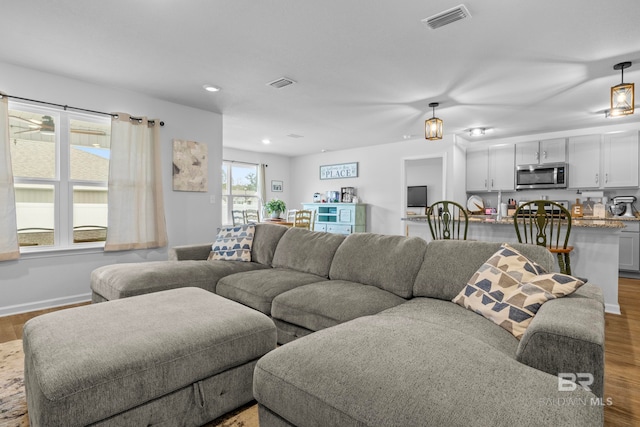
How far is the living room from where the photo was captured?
3.22 meters

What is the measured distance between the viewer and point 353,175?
25.8 ft

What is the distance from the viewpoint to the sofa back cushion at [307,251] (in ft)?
9.19

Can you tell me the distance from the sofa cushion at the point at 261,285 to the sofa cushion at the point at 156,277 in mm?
181

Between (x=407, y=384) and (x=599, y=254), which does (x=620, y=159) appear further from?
(x=407, y=384)

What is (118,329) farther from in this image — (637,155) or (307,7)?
(637,155)

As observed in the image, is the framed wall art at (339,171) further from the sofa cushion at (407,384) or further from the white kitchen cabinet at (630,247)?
the sofa cushion at (407,384)

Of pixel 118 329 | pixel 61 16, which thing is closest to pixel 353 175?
pixel 61 16

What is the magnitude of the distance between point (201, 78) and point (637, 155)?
658cm

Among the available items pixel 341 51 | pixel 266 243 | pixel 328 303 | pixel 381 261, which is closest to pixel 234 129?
pixel 266 243

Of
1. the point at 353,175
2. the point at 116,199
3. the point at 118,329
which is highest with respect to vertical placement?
the point at 353,175

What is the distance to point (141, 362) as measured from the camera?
4.33 feet

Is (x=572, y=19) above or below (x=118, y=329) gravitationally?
above

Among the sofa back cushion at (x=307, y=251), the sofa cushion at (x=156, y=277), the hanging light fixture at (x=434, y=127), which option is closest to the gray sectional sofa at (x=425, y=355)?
the sofa back cushion at (x=307, y=251)

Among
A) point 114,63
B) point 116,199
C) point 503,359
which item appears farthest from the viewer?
point 116,199
